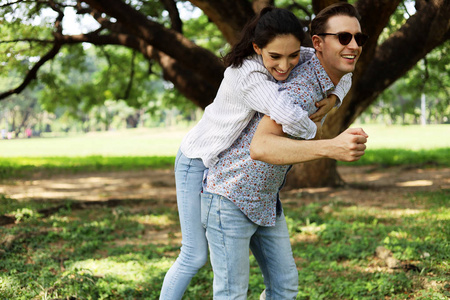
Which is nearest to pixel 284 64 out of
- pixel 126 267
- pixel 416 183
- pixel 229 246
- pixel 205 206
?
pixel 205 206

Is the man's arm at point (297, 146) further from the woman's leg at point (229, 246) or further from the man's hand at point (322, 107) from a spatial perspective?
the woman's leg at point (229, 246)

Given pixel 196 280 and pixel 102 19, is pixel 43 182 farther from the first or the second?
pixel 196 280

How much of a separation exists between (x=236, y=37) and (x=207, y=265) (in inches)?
168

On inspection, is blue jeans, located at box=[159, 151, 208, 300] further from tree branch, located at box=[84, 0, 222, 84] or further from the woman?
tree branch, located at box=[84, 0, 222, 84]

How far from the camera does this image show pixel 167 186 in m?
11.2

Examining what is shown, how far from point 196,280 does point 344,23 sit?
3027mm

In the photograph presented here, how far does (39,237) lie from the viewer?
238 inches

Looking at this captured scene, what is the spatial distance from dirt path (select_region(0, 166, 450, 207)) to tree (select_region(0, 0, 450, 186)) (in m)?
0.89

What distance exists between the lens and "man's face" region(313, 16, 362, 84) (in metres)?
2.30

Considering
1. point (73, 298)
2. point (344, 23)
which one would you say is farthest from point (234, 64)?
point (73, 298)

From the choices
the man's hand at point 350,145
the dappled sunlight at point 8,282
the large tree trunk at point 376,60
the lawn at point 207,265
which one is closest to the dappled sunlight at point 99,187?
the lawn at point 207,265

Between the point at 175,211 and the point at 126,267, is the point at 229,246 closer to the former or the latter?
the point at 126,267

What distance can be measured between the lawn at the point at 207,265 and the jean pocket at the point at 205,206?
1.92 metres

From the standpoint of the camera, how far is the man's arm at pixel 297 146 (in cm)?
193
